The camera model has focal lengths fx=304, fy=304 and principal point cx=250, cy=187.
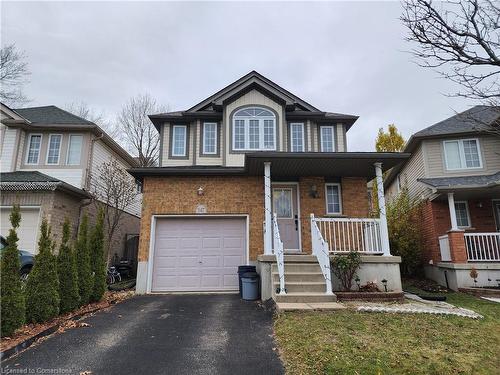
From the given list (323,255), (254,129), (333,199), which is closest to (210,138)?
(254,129)

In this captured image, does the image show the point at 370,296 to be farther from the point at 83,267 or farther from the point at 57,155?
the point at 57,155

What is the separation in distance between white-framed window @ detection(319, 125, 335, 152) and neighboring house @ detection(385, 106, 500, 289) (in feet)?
12.0

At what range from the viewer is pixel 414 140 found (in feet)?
42.4

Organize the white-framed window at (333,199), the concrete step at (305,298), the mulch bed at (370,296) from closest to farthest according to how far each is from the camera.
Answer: the concrete step at (305,298) < the mulch bed at (370,296) < the white-framed window at (333,199)

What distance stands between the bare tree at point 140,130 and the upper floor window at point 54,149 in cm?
1034

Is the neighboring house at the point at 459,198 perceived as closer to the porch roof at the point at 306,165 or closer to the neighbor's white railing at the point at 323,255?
the porch roof at the point at 306,165

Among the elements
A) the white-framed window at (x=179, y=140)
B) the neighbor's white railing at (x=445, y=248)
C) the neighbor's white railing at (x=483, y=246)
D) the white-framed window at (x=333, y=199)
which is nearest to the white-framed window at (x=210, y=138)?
the white-framed window at (x=179, y=140)

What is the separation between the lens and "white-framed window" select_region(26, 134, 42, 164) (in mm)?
12587

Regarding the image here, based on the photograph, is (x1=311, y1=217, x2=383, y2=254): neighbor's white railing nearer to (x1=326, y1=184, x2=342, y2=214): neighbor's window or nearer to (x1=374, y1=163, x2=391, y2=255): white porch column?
(x1=374, y1=163, x2=391, y2=255): white porch column

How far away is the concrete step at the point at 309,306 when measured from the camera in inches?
237

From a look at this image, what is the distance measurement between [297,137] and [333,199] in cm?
298

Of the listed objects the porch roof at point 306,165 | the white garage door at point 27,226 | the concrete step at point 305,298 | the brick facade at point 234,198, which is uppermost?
the porch roof at point 306,165

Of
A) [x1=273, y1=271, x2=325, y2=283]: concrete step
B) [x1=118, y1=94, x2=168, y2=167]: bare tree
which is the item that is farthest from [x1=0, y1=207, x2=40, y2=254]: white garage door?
[x1=118, y1=94, x2=168, y2=167]: bare tree

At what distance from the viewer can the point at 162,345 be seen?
4.74 metres
